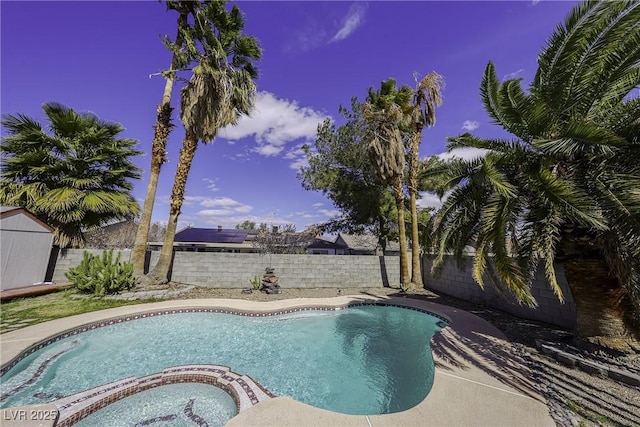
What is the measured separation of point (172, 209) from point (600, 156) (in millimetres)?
14559

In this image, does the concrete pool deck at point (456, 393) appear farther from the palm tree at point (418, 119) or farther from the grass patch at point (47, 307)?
the palm tree at point (418, 119)

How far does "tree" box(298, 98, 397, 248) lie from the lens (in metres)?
18.1

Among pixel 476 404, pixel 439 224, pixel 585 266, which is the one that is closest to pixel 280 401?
pixel 476 404

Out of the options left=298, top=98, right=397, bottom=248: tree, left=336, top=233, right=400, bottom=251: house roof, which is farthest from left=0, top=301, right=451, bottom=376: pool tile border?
left=336, top=233, right=400, bottom=251: house roof

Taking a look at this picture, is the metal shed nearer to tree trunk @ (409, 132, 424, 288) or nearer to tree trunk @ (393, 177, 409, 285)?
tree trunk @ (393, 177, 409, 285)

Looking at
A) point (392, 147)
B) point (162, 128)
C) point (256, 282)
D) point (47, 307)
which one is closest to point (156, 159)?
point (162, 128)

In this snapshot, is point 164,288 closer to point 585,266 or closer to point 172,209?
point 172,209

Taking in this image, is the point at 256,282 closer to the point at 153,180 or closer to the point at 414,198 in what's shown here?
the point at 153,180

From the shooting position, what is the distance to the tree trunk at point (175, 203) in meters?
11.6

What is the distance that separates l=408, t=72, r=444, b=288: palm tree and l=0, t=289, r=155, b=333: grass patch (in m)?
12.9

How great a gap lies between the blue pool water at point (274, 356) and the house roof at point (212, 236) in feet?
49.5

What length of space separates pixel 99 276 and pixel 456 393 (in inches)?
497

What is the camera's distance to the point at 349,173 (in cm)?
1884

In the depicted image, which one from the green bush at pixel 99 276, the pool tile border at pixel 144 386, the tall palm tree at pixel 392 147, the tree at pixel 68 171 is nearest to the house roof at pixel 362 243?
the tall palm tree at pixel 392 147
